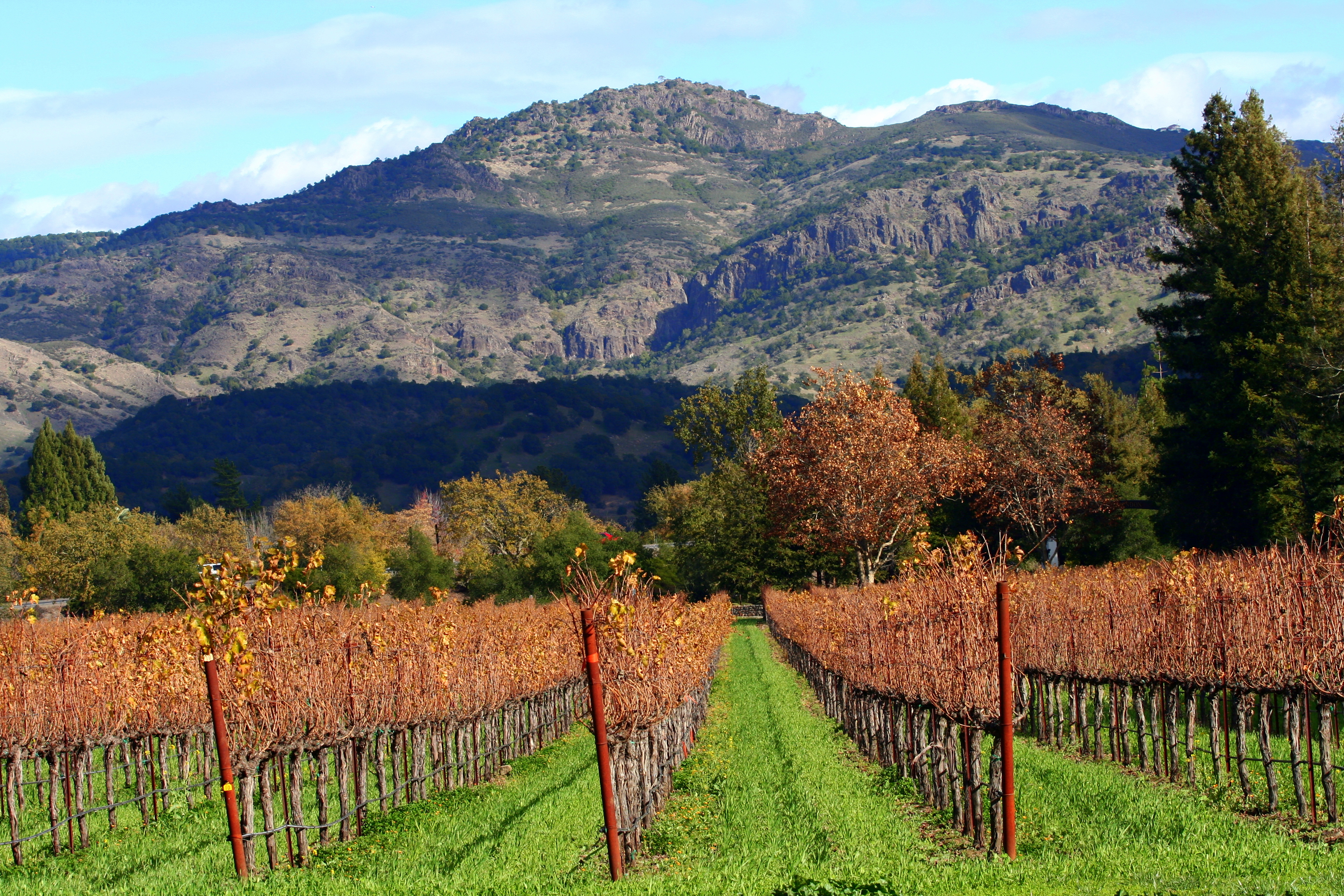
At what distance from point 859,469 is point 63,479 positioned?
8299cm

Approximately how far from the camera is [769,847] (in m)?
13.4

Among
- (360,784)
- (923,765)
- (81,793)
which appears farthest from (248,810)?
(923,765)

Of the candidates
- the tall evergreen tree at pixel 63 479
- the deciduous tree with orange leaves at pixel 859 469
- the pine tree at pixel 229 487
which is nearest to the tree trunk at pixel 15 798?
the deciduous tree with orange leaves at pixel 859 469

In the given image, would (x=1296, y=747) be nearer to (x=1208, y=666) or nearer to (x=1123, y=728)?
(x=1208, y=666)

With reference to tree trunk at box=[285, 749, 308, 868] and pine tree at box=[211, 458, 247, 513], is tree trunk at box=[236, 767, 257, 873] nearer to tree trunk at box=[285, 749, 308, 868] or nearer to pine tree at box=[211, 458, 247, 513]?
tree trunk at box=[285, 749, 308, 868]

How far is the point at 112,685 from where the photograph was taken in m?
19.2

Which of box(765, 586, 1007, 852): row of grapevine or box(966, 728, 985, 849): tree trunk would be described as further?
box(765, 586, 1007, 852): row of grapevine

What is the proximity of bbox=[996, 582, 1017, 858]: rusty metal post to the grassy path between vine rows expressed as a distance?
0.37 meters

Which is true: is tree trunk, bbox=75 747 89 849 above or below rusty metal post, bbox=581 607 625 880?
below

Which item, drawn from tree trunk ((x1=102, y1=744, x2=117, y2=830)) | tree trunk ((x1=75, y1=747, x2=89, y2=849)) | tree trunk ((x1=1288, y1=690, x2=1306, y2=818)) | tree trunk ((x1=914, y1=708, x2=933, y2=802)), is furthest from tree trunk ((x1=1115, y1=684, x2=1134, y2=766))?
tree trunk ((x1=75, y1=747, x2=89, y2=849))

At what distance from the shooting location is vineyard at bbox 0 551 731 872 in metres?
14.0

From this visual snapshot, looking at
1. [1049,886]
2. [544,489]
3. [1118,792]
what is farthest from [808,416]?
[544,489]

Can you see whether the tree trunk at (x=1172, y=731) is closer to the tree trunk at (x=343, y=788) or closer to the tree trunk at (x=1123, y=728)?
the tree trunk at (x=1123, y=728)

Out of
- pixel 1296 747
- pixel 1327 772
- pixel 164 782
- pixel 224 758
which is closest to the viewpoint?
pixel 224 758
